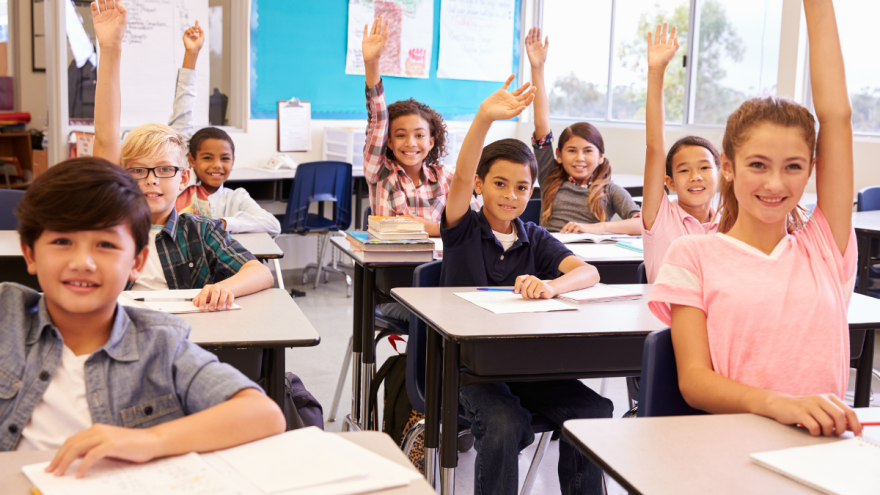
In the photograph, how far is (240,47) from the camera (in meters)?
5.14

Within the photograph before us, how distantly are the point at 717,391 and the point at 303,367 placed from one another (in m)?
2.52

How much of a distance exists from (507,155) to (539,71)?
1.19 meters

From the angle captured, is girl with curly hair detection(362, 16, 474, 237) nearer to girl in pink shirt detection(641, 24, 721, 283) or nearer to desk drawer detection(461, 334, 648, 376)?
girl in pink shirt detection(641, 24, 721, 283)

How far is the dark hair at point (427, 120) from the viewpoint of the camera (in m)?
3.23

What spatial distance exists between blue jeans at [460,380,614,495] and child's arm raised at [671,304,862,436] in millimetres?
581

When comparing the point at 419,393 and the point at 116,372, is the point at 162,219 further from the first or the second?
the point at 116,372

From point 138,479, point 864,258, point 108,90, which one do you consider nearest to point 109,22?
point 108,90

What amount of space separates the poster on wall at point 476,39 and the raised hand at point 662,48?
423 cm

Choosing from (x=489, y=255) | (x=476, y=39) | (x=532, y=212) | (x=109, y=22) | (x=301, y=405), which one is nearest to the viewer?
(x=301, y=405)

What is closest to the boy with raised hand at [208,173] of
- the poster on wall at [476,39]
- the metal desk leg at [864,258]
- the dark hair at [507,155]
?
the dark hair at [507,155]

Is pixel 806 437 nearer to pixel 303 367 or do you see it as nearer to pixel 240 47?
pixel 303 367

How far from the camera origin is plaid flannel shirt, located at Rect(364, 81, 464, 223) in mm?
3141

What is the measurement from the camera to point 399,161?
3.22 m

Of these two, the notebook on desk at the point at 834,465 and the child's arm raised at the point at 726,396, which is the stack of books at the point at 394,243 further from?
the notebook on desk at the point at 834,465
